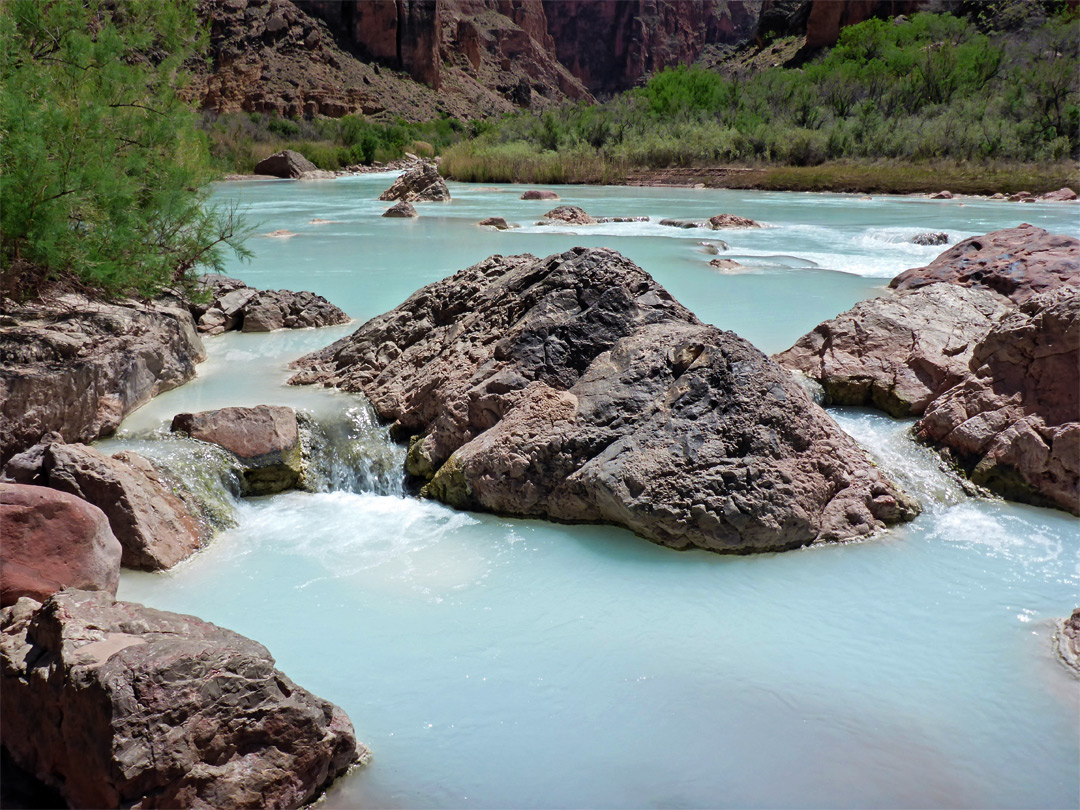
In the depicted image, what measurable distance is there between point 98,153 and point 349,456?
96.1 inches

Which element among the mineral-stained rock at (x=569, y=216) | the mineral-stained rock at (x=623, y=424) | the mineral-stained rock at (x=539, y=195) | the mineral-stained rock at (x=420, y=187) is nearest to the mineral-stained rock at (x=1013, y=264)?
the mineral-stained rock at (x=623, y=424)

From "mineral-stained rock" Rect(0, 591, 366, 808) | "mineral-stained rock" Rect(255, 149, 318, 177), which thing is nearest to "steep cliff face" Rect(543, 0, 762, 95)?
"mineral-stained rock" Rect(255, 149, 318, 177)

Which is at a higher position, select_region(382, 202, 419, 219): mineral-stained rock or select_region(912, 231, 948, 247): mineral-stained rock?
select_region(382, 202, 419, 219): mineral-stained rock

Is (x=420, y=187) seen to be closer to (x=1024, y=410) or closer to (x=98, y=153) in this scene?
(x=98, y=153)

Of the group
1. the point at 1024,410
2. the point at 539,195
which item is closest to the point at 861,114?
the point at 539,195

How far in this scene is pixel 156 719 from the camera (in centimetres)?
209

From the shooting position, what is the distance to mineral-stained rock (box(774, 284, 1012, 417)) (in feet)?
17.5

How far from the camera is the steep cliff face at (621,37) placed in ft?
353

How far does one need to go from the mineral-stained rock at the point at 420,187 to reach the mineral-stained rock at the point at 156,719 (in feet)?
62.6

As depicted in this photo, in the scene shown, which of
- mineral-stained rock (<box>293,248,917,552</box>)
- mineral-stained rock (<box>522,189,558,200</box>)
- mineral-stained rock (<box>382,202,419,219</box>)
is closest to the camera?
mineral-stained rock (<box>293,248,917,552</box>)

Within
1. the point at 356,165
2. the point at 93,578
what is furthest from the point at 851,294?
the point at 356,165

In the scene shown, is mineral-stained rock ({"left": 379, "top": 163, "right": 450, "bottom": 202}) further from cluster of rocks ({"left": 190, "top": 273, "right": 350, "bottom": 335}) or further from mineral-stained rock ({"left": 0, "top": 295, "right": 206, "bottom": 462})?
mineral-stained rock ({"left": 0, "top": 295, "right": 206, "bottom": 462})

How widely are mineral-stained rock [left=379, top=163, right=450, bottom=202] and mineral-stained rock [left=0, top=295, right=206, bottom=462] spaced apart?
1520 cm

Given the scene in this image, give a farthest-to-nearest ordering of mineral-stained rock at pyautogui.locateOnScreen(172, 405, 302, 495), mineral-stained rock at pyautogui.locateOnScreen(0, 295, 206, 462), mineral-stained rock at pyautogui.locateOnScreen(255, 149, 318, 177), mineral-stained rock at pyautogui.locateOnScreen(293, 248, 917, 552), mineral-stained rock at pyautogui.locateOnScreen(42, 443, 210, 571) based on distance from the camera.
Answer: mineral-stained rock at pyautogui.locateOnScreen(255, 149, 318, 177) < mineral-stained rock at pyautogui.locateOnScreen(172, 405, 302, 495) < mineral-stained rock at pyautogui.locateOnScreen(0, 295, 206, 462) < mineral-stained rock at pyautogui.locateOnScreen(293, 248, 917, 552) < mineral-stained rock at pyautogui.locateOnScreen(42, 443, 210, 571)
